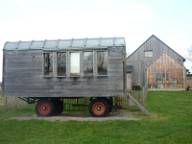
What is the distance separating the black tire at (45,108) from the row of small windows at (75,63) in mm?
1445

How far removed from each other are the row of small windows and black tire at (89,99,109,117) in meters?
1.37

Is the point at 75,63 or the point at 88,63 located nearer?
the point at 88,63

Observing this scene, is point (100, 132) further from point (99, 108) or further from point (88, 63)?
point (88, 63)

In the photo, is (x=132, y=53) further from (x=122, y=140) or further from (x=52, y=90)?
(x=122, y=140)

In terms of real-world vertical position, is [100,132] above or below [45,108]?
below

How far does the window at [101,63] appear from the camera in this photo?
1965 centimetres

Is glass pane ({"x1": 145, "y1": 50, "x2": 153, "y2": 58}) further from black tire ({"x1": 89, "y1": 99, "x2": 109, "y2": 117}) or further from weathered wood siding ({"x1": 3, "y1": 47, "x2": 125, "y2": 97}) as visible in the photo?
black tire ({"x1": 89, "y1": 99, "x2": 109, "y2": 117})

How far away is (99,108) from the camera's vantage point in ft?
64.4

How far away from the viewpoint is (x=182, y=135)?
12.9 m

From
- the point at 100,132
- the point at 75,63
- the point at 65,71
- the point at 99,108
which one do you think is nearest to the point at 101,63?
the point at 75,63

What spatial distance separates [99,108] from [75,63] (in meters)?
2.49

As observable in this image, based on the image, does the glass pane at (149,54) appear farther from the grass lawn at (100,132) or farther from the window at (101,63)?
the grass lawn at (100,132)

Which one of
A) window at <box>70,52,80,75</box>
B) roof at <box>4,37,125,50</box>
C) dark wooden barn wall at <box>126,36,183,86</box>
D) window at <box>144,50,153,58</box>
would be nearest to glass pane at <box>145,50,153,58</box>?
window at <box>144,50,153,58</box>

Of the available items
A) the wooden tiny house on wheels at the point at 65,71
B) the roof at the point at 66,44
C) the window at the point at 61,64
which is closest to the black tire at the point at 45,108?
Result: the wooden tiny house on wheels at the point at 65,71
